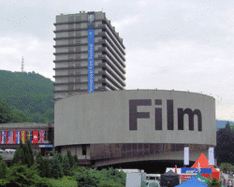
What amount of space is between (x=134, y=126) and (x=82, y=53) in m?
74.9

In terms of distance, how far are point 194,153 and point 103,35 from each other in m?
73.1

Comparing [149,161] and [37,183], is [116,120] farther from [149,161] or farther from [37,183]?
[37,183]

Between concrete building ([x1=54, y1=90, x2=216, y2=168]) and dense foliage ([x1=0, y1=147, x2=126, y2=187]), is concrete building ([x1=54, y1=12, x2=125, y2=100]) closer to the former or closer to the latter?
concrete building ([x1=54, y1=90, x2=216, y2=168])

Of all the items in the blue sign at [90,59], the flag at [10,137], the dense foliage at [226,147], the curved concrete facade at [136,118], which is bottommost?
the dense foliage at [226,147]

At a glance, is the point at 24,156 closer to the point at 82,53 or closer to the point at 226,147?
the point at 226,147

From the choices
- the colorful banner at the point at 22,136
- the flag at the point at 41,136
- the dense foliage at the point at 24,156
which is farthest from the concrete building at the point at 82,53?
the dense foliage at the point at 24,156

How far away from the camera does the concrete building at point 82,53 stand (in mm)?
134250

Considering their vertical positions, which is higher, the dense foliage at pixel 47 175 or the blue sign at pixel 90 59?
the blue sign at pixel 90 59

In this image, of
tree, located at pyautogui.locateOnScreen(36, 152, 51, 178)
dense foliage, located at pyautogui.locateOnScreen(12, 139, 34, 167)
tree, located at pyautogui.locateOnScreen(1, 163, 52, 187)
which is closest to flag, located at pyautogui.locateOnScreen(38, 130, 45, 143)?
dense foliage, located at pyautogui.locateOnScreen(12, 139, 34, 167)

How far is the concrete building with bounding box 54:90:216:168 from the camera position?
213 feet

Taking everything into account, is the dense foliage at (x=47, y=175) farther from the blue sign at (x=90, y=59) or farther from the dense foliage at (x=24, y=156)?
the blue sign at (x=90, y=59)

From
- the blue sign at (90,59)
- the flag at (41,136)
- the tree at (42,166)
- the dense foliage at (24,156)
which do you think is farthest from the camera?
the blue sign at (90,59)

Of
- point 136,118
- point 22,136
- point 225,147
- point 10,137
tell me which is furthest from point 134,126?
Answer: point 225,147

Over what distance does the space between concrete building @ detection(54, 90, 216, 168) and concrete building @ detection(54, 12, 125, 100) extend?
6507 cm
